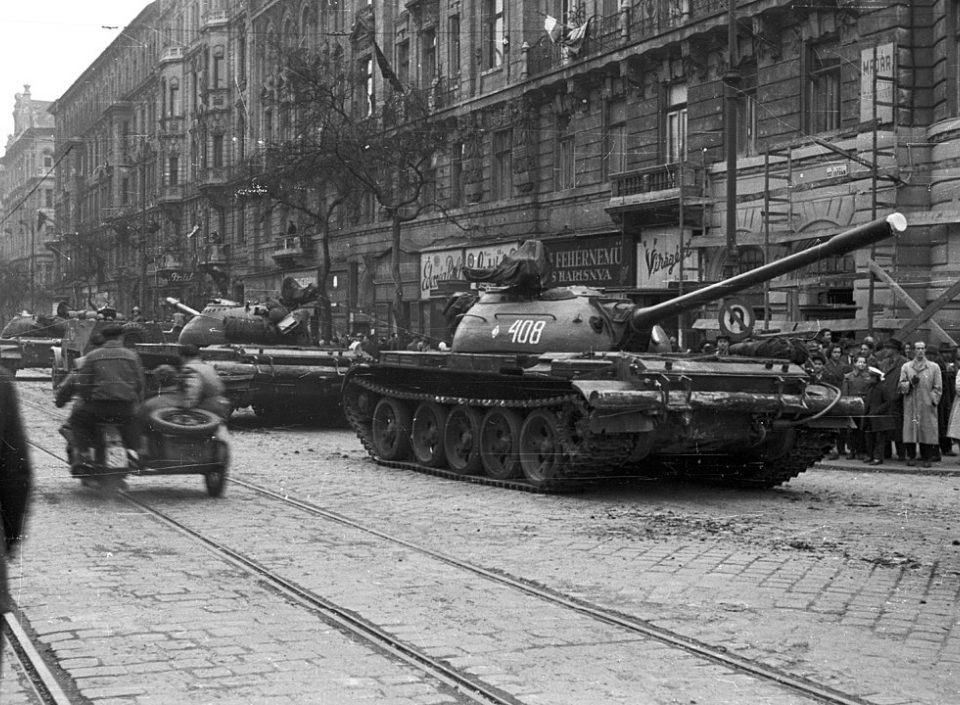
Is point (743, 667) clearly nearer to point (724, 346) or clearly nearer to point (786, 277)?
point (724, 346)

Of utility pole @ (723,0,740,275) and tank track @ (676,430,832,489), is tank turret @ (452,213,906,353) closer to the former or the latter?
tank track @ (676,430,832,489)

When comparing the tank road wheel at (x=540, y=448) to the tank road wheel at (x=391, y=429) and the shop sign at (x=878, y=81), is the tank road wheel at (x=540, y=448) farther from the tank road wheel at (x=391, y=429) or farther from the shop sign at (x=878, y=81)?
the shop sign at (x=878, y=81)

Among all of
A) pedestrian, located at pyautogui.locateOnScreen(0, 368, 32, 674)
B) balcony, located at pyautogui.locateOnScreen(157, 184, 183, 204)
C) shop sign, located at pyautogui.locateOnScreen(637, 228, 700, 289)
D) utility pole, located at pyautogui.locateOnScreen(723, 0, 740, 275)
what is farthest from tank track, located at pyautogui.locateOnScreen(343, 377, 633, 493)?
balcony, located at pyautogui.locateOnScreen(157, 184, 183, 204)

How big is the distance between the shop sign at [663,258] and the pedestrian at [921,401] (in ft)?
30.5

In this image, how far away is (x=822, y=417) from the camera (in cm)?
1211

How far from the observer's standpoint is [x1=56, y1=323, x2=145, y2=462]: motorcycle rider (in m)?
11.0

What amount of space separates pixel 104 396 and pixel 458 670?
6338 mm

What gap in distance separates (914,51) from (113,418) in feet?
47.6

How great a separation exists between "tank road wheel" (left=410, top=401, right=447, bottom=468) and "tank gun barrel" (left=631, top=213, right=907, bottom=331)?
2406 mm

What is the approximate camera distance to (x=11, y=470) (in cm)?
345

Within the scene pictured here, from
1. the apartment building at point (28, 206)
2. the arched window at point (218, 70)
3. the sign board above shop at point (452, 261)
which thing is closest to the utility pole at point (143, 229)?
the apartment building at point (28, 206)

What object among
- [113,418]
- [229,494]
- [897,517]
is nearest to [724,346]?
[897,517]

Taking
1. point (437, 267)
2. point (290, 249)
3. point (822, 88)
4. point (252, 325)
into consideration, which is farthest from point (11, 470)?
point (290, 249)

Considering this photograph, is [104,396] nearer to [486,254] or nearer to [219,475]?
[219,475]
